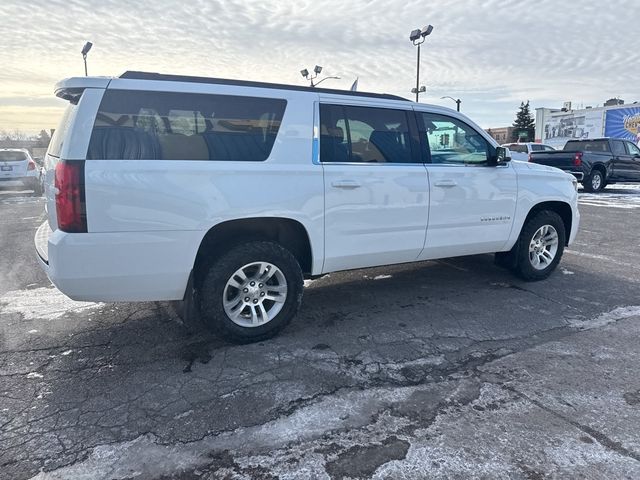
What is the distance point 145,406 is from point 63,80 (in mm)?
2265

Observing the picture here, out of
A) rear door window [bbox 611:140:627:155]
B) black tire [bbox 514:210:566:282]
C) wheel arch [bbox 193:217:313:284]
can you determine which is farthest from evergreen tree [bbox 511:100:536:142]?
wheel arch [bbox 193:217:313:284]

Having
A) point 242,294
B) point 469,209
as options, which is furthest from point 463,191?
point 242,294

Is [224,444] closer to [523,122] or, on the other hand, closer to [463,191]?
[463,191]

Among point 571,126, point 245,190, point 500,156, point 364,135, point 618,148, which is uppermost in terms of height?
point 571,126

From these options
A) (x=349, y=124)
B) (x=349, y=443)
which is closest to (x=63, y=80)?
(x=349, y=124)

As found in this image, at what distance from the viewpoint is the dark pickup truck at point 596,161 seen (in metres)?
16.3

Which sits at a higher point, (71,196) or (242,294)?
(71,196)

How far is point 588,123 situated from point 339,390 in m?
41.7

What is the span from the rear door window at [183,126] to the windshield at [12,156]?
1433 cm

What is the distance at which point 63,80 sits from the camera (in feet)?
10.5

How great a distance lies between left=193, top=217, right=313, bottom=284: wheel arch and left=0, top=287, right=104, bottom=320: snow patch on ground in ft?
5.76

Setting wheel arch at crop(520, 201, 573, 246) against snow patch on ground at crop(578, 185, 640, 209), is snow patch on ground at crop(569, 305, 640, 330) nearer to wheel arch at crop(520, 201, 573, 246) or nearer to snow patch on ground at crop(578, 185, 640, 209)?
wheel arch at crop(520, 201, 573, 246)

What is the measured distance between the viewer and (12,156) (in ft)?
48.5

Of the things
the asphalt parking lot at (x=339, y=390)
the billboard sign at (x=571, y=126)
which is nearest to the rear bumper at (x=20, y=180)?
the asphalt parking lot at (x=339, y=390)
